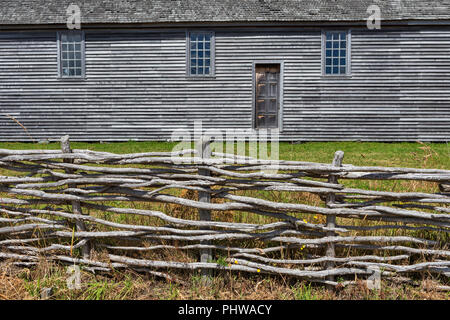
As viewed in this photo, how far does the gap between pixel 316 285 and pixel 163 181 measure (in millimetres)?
1579

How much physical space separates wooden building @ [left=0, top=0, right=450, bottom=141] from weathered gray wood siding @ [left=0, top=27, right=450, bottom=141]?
0.11 feet

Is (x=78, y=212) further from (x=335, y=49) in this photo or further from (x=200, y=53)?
(x=335, y=49)

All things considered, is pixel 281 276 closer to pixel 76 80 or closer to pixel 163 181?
pixel 163 181

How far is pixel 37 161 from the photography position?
10.2 ft

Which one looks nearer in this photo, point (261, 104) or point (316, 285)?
point (316, 285)

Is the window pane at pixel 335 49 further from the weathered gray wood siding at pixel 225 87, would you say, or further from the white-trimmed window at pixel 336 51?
the weathered gray wood siding at pixel 225 87

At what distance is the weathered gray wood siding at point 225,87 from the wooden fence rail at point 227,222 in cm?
896

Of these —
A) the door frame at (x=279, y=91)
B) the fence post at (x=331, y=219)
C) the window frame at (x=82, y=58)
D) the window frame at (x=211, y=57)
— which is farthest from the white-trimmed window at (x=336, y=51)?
the fence post at (x=331, y=219)

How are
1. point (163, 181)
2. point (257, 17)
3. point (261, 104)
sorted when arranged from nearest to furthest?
point (163, 181) < point (257, 17) < point (261, 104)

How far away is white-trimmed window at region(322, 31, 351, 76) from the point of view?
455 inches

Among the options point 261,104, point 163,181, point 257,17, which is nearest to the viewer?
point 163,181

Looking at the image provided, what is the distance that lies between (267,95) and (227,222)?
9.47m

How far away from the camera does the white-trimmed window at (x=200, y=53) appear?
11742 millimetres

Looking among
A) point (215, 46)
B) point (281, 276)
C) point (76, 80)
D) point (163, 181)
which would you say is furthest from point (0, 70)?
point (281, 276)
